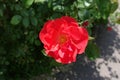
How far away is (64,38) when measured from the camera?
1119mm

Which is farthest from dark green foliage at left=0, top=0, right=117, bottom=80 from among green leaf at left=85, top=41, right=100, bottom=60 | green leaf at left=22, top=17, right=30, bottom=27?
green leaf at left=85, top=41, right=100, bottom=60

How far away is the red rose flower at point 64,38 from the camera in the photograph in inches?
A: 42.3

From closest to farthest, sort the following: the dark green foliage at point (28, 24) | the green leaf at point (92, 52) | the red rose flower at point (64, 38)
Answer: the red rose flower at point (64, 38)
the green leaf at point (92, 52)
the dark green foliage at point (28, 24)

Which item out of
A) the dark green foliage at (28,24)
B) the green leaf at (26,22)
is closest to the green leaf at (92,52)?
the dark green foliage at (28,24)

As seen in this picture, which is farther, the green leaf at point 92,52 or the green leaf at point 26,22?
the green leaf at point 26,22

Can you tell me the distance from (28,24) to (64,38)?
449 mm

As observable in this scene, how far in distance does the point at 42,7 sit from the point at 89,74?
132 centimetres

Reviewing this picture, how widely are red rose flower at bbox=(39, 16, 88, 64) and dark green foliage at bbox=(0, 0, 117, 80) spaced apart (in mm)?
172

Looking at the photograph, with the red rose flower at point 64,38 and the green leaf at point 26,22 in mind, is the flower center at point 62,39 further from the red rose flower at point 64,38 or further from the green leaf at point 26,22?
the green leaf at point 26,22

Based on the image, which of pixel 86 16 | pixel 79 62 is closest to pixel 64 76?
pixel 79 62

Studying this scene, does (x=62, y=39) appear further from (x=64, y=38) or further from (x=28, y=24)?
(x=28, y=24)

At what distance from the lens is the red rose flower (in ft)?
3.52

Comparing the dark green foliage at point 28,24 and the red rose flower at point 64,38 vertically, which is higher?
the red rose flower at point 64,38

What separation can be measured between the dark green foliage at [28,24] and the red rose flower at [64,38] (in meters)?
0.17
